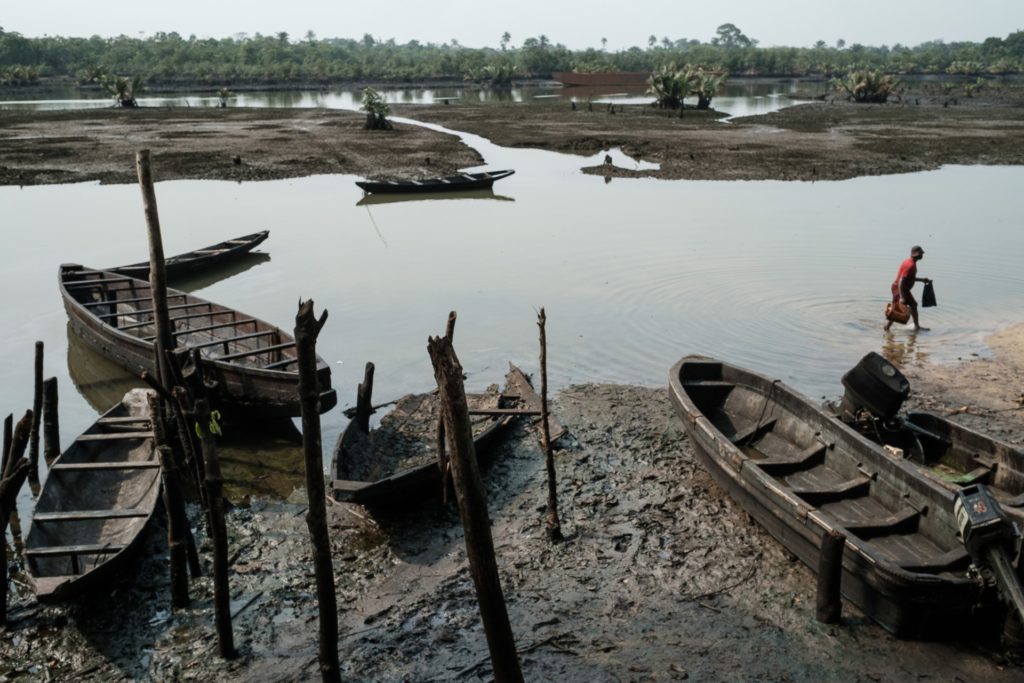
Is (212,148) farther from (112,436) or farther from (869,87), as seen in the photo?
(869,87)

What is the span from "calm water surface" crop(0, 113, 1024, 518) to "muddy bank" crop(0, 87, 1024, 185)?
3.19 m

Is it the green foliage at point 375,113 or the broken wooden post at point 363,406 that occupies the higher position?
the green foliage at point 375,113

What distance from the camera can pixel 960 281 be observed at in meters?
17.6

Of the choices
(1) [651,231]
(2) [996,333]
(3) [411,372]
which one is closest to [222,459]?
(3) [411,372]

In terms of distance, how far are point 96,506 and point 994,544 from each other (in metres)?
8.56

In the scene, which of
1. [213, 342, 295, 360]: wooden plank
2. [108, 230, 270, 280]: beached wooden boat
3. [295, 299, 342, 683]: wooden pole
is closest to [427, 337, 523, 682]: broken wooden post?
[295, 299, 342, 683]: wooden pole

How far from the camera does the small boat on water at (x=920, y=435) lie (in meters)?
8.30

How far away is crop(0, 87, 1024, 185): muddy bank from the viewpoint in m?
32.2

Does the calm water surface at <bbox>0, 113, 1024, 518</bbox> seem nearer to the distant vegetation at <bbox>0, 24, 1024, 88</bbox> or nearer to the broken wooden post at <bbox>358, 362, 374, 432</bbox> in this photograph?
the broken wooden post at <bbox>358, 362, 374, 432</bbox>

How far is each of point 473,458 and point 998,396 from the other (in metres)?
9.58

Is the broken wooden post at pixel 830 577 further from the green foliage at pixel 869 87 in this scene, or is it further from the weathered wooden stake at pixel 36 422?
the green foliage at pixel 869 87

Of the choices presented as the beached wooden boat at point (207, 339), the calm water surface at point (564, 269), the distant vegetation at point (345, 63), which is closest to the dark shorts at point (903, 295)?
the calm water surface at point (564, 269)

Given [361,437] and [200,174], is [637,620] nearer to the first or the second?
[361,437]

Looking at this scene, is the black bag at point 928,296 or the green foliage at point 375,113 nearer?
the black bag at point 928,296
